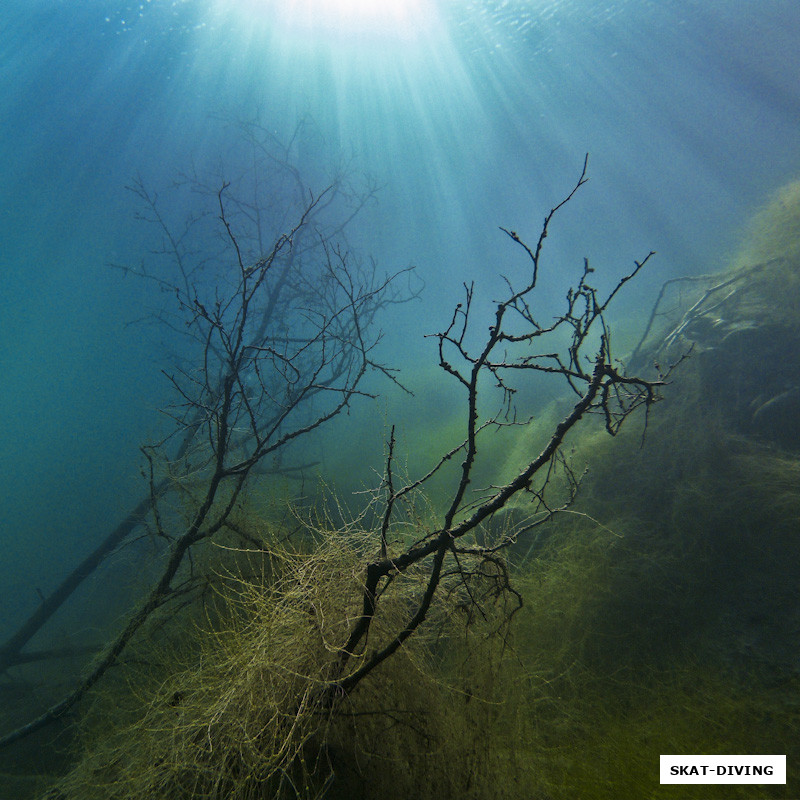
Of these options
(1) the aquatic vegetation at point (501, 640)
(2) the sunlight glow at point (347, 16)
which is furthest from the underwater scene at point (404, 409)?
(2) the sunlight glow at point (347, 16)

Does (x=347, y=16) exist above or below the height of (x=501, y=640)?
above

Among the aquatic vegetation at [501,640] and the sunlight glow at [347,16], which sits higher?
the sunlight glow at [347,16]

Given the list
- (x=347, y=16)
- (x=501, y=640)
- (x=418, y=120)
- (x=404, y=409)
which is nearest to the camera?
(x=501, y=640)

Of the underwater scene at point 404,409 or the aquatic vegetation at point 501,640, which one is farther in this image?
the underwater scene at point 404,409

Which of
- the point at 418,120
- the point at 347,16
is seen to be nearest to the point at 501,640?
the point at 347,16

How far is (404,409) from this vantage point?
2114 centimetres

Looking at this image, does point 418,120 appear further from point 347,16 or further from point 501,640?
point 501,640

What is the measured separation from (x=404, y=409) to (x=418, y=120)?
2038 centimetres

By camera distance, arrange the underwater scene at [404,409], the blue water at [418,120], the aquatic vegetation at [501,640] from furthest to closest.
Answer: the blue water at [418,120]
the underwater scene at [404,409]
the aquatic vegetation at [501,640]

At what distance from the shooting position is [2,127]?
1230 inches

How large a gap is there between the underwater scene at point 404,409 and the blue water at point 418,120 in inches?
8.5

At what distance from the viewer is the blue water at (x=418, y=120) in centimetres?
2058

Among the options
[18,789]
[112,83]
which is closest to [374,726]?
[18,789]

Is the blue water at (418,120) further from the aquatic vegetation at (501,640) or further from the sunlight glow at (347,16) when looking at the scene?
the aquatic vegetation at (501,640)
